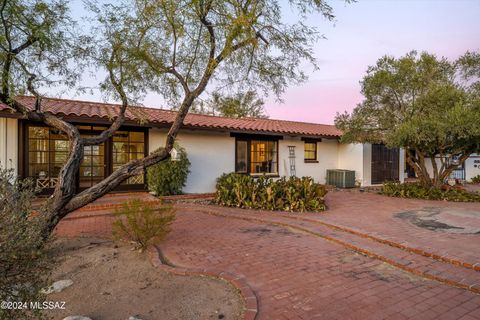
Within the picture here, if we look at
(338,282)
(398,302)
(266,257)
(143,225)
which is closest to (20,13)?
(143,225)

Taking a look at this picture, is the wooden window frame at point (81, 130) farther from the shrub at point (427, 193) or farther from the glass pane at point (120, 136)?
the shrub at point (427, 193)

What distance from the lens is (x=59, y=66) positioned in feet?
15.7

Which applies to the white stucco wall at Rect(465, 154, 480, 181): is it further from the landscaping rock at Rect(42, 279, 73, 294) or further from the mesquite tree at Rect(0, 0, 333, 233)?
the landscaping rock at Rect(42, 279, 73, 294)

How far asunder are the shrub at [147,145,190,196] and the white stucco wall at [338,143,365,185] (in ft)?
29.0

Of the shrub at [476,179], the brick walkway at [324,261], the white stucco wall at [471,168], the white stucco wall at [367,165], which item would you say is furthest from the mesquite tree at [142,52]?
the white stucco wall at [471,168]

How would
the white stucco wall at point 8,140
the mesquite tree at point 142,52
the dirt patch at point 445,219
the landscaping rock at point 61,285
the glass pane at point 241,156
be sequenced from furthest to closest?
the glass pane at point 241,156, the white stucco wall at point 8,140, the dirt patch at point 445,219, the mesquite tree at point 142,52, the landscaping rock at point 61,285

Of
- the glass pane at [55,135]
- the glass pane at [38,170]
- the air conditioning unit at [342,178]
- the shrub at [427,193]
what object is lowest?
the shrub at [427,193]

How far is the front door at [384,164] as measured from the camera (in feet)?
46.7

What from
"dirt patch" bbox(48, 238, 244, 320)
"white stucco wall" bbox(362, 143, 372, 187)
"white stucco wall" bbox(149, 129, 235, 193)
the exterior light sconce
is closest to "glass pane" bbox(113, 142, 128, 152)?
"white stucco wall" bbox(149, 129, 235, 193)

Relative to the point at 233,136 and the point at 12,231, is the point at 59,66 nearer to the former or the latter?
the point at 12,231

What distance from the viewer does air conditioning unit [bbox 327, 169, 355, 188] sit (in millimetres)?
13406

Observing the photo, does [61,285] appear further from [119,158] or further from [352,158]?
[352,158]

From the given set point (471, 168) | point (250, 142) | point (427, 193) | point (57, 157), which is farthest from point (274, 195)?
point (471, 168)

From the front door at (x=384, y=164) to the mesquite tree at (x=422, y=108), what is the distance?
2.72 meters
